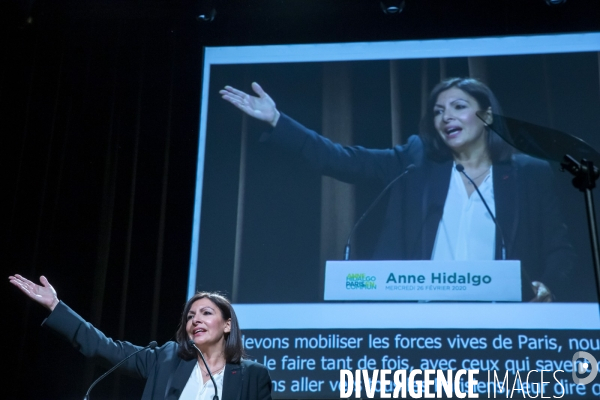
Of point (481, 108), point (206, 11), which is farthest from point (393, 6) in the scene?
point (206, 11)

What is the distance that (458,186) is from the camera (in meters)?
4.19

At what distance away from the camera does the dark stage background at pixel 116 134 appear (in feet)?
14.6

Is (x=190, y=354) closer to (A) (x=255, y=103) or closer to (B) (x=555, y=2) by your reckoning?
(A) (x=255, y=103)

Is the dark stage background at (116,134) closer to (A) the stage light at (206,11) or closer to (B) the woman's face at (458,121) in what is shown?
(A) the stage light at (206,11)

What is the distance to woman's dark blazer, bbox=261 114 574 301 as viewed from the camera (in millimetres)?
3953

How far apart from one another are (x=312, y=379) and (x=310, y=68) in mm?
1869

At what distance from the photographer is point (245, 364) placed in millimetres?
2916

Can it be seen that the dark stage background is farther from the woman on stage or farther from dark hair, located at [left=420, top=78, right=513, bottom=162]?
the woman on stage

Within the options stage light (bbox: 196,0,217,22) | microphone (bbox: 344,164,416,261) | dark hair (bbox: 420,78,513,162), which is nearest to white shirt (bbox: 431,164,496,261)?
dark hair (bbox: 420,78,513,162)

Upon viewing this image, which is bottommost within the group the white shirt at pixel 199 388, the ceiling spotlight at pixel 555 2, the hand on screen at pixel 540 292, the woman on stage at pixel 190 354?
the white shirt at pixel 199 388

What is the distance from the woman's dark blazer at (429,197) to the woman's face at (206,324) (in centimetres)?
130

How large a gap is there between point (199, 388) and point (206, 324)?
10.8 inches

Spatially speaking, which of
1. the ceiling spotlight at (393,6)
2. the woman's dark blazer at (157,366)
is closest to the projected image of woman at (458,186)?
the ceiling spotlight at (393,6)

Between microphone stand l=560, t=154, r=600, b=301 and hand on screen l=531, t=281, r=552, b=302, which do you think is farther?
hand on screen l=531, t=281, r=552, b=302
